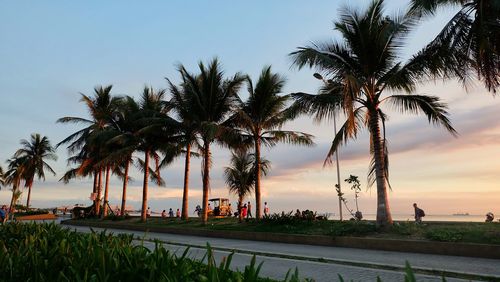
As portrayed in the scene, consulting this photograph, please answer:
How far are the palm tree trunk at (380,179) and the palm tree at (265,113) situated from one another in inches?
311

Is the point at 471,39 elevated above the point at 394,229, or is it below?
above

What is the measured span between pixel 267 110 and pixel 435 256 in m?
13.8

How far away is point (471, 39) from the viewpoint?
13656mm

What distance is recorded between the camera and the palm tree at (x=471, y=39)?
1309 centimetres

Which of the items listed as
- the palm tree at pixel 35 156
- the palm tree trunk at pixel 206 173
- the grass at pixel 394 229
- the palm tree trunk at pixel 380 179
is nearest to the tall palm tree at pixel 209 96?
the palm tree trunk at pixel 206 173

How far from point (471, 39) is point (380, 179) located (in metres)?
5.76

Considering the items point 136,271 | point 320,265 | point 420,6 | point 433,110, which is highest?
point 420,6

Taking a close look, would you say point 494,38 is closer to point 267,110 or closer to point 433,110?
point 433,110

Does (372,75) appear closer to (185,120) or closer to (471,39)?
(471,39)

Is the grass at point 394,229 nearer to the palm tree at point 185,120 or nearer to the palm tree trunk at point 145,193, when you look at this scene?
the palm tree at point 185,120

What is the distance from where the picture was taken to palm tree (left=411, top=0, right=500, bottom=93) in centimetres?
1309

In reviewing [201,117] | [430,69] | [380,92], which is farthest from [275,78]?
[430,69]

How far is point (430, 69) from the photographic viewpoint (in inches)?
586

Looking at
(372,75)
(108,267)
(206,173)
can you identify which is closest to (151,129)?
(206,173)
